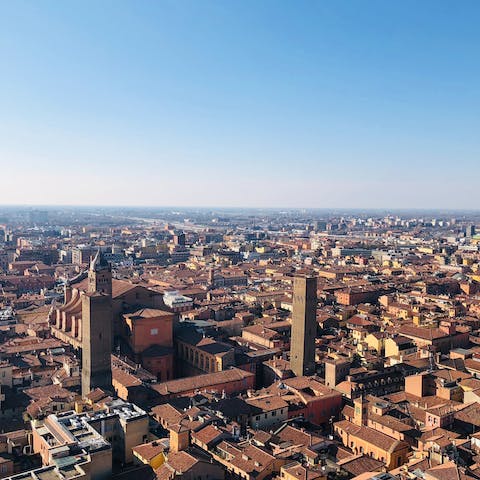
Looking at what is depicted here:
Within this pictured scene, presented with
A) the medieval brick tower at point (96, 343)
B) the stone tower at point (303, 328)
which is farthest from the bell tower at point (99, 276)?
the stone tower at point (303, 328)

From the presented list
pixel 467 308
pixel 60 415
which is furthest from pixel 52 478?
pixel 467 308

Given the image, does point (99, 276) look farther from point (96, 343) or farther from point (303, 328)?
point (303, 328)

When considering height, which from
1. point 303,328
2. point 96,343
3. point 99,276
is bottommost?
point 96,343

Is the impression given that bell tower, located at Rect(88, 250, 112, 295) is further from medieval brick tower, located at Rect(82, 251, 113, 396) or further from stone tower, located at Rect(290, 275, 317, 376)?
stone tower, located at Rect(290, 275, 317, 376)

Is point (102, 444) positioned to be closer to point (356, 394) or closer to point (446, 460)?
point (446, 460)

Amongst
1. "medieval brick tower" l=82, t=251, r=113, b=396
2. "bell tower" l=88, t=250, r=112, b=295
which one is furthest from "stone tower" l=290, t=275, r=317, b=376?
"bell tower" l=88, t=250, r=112, b=295

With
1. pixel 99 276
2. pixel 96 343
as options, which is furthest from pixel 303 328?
pixel 99 276

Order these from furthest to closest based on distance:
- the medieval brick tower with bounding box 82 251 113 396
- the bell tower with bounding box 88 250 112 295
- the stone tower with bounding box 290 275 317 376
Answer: the bell tower with bounding box 88 250 112 295 < the stone tower with bounding box 290 275 317 376 < the medieval brick tower with bounding box 82 251 113 396

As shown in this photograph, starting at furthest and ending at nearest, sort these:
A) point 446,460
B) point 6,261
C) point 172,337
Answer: point 6,261 < point 172,337 < point 446,460
